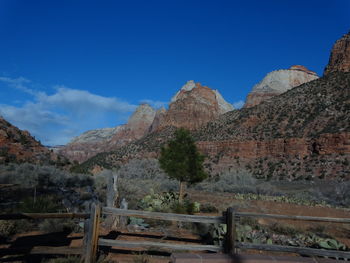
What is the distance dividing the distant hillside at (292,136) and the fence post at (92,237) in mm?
35893

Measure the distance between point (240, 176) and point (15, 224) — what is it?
3357cm

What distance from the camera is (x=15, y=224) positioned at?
1007 centimetres

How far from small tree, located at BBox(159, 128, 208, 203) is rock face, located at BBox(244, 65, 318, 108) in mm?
82764

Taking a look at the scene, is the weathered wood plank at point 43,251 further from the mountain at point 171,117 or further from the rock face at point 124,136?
the rock face at point 124,136

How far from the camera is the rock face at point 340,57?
6056 cm

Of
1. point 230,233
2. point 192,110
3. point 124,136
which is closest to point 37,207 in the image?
point 230,233

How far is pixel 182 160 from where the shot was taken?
2102 centimetres

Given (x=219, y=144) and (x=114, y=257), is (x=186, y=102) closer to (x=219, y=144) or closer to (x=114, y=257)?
(x=219, y=144)

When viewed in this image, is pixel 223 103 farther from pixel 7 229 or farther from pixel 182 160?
pixel 7 229

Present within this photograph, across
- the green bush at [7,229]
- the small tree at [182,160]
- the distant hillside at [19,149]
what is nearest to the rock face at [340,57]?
the small tree at [182,160]

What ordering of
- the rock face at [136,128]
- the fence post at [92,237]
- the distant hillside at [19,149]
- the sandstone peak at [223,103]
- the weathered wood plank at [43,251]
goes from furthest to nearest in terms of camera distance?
the rock face at [136,128], the sandstone peak at [223,103], the distant hillside at [19,149], the weathered wood plank at [43,251], the fence post at [92,237]

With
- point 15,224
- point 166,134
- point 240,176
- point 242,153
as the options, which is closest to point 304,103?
point 242,153

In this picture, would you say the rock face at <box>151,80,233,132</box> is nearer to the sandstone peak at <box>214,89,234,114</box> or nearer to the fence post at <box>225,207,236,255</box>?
the sandstone peak at <box>214,89,234,114</box>

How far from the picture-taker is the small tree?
20.8 m
